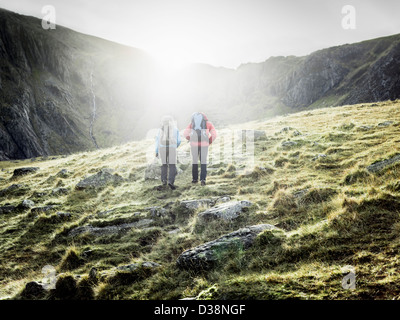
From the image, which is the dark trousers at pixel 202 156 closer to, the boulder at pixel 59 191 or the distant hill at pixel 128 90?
the boulder at pixel 59 191

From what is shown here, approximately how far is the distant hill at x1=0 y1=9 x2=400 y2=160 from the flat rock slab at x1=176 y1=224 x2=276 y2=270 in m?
105

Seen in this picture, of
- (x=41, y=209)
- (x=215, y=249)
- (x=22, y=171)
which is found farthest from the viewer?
(x=22, y=171)

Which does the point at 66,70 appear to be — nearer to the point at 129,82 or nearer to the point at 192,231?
the point at 129,82

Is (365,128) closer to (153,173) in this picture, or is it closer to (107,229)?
(153,173)

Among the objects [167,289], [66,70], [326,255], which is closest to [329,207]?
[326,255]

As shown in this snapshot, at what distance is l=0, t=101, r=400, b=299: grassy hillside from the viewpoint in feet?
11.3

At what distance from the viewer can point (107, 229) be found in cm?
744

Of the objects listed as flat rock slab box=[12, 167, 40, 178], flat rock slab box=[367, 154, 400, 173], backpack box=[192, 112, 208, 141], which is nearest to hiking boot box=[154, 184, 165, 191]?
backpack box=[192, 112, 208, 141]

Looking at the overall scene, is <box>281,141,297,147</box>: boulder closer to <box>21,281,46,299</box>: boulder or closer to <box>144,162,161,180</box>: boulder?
<box>144,162,161,180</box>: boulder

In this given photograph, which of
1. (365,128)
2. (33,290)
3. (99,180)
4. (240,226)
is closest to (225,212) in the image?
(240,226)

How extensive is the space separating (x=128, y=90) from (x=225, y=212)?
556 feet

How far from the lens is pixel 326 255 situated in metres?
3.82

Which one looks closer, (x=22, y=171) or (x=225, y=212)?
(x=225, y=212)
